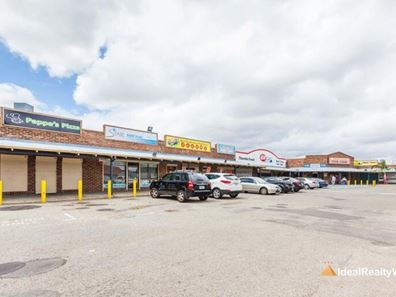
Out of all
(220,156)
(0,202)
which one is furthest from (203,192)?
(220,156)

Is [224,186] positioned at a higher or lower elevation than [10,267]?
higher

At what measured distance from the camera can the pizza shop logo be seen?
17441 mm

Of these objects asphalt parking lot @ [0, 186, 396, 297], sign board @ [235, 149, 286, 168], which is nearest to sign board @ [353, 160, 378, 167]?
sign board @ [235, 149, 286, 168]

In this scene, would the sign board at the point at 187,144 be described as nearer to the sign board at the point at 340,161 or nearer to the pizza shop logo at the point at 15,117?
the pizza shop logo at the point at 15,117

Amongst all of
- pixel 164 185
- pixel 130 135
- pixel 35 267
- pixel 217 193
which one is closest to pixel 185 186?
pixel 164 185

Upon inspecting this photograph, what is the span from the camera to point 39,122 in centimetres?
1881

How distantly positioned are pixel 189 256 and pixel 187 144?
24320 mm

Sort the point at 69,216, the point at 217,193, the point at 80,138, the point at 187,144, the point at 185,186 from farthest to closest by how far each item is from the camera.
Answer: the point at 187,144 → the point at 80,138 → the point at 217,193 → the point at 185,186 → the point at 69,216

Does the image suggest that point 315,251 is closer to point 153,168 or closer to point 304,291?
point 304,291

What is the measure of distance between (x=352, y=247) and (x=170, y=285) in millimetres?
4579

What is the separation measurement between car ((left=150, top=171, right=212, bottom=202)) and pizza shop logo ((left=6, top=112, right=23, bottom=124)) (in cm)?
959

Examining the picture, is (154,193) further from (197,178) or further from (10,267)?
(10,267)

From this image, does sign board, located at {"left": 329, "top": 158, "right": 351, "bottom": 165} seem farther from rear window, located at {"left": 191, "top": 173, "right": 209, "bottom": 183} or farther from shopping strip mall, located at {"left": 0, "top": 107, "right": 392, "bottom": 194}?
rear window, located at {"left": 191, "top": 173, "right": 209, "bottom": 183}

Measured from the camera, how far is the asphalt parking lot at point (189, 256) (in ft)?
13.8
